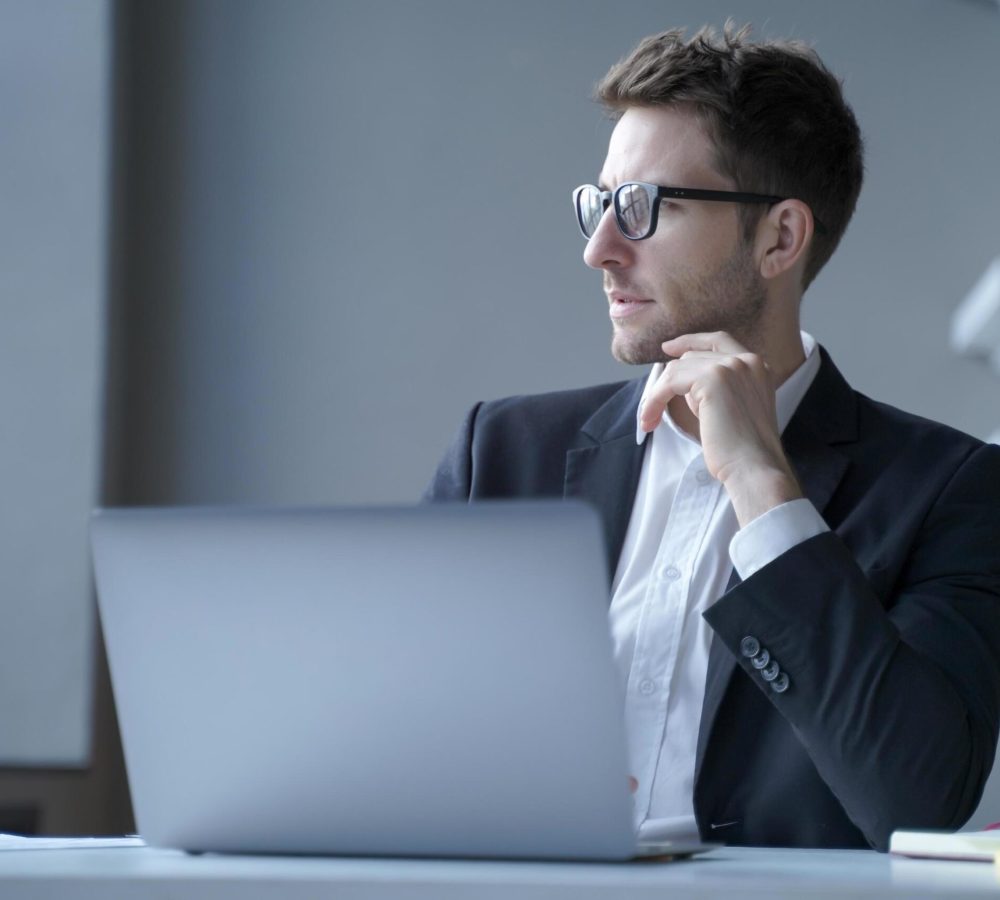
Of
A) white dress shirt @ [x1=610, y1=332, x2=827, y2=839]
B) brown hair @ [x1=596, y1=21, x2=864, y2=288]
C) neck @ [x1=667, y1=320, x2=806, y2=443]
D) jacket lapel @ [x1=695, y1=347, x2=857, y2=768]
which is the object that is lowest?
white dress shirt @ [x1=610, y1=332, x2=827, y2=839]

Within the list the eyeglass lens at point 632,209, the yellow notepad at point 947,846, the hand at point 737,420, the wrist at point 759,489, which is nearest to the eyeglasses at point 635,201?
the eyeglass lens at point 632,209

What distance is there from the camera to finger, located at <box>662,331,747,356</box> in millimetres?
1646

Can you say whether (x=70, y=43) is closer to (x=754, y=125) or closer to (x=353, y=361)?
(x=353, y=361)

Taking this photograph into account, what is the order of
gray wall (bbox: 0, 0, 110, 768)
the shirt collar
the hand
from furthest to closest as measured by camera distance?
gray wall (bbox: 0, 0, 110, 768)
the shirt collar
the hand

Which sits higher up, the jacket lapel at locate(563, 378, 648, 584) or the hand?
the hand

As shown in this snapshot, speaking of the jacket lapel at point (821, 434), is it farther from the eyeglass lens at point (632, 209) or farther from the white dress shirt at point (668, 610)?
the eyeglass lens at point (632, 209)

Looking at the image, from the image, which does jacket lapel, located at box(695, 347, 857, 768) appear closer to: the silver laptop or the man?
the man

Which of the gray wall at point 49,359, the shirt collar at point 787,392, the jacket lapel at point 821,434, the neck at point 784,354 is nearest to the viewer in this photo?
the jacket lapel at point 821,434

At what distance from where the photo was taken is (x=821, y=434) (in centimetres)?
177

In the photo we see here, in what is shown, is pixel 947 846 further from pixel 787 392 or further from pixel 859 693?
pixel 787 392

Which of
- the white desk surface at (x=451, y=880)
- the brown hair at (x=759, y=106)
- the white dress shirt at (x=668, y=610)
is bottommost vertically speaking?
the white dress shirt at (x=668, y=610)

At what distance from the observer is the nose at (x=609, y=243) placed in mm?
1842

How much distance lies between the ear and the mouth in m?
0.19

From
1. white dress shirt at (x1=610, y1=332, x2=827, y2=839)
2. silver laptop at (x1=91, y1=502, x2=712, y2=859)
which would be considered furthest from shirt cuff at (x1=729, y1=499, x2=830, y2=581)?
silver laptop at (x1=91, y1=502, x2=712, y2=859)
